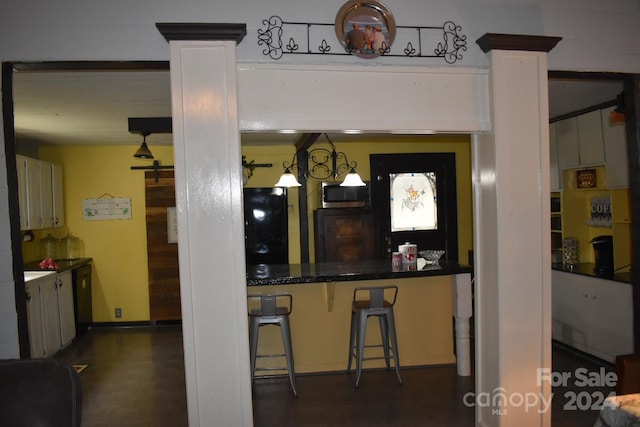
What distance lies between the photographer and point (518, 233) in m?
2.32

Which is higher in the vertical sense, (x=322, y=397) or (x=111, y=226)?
(x=111, y=226)

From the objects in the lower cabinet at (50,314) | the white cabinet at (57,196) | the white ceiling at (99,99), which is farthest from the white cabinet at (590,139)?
the white cabinet at (57,196)

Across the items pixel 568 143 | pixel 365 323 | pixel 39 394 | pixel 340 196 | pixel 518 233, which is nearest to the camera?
pixel 39 394

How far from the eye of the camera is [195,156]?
206 centimetres

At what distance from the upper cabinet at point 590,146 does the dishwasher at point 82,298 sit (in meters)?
5.30

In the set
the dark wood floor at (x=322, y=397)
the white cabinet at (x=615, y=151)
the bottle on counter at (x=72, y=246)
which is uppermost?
the white cabinet at (x=615, y=151)

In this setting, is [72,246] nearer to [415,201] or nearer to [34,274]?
[34,274]

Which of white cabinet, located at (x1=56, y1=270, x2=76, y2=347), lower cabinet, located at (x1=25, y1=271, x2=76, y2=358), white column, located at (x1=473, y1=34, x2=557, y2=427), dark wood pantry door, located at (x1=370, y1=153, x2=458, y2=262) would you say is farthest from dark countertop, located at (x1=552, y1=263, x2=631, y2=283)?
white cabinet, located at (x1=56, y1=270, x2=76, y2=347)

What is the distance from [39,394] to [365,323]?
2.27 metres

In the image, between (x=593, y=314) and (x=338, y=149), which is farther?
(x=338, y=149)

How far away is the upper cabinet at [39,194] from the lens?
4.39 m

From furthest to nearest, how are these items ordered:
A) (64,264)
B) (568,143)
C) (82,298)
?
(82,298)
(64,264)
(568,143)

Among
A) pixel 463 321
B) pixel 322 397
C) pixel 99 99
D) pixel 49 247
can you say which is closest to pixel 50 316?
pixel 49 247

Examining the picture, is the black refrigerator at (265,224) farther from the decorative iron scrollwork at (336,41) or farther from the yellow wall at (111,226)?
the decorative iron scrollwork at (336,41)
